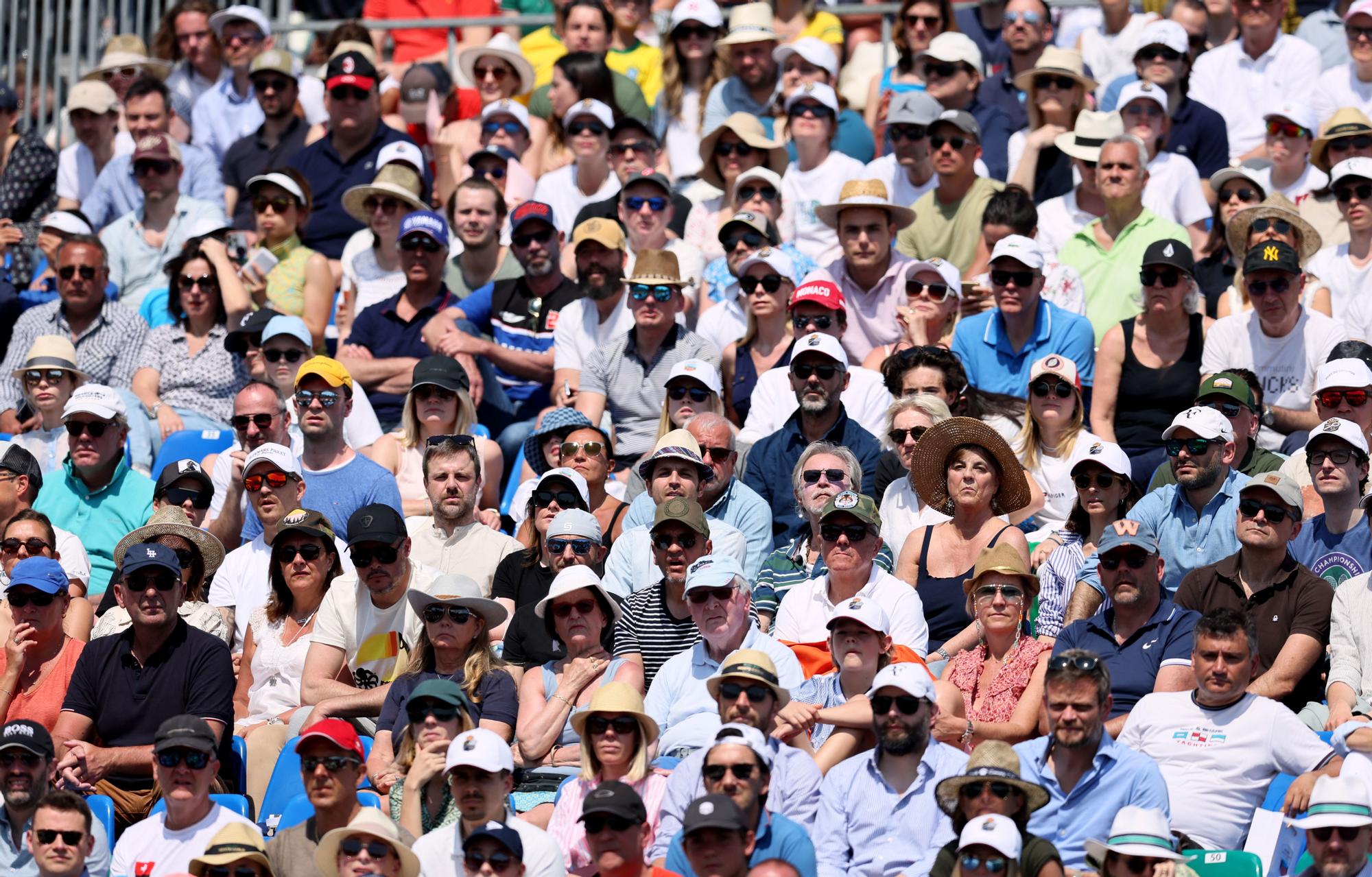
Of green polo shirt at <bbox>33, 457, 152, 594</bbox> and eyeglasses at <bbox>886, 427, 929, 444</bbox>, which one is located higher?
eyeglasses at <bbox>886, 427, 929, 444</bbox>

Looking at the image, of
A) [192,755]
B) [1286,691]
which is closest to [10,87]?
[192,755]

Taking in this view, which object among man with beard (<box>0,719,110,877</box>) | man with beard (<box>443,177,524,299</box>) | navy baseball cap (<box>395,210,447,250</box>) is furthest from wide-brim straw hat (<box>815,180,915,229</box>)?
man with beard (<box>0,719,110,877</box>)

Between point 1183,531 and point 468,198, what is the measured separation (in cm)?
514

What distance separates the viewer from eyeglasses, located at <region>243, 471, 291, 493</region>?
38.0ft

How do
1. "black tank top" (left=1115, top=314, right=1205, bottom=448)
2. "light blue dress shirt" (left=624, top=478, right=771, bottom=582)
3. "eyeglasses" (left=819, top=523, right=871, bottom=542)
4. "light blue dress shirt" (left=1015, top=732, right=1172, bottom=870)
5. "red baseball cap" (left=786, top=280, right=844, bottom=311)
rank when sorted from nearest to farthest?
"light blue dress shirt" (left=1015, top=732, right=1172, bottom=870) → "eyeglasses" (left=819, top=523, right=871, bottom=542) → "light blue dress shirt" (left=624, top=478, right=771, bottom=582) → "black tank top" (left=1115, top=314, right=1205, bottom=448) → "red baseball cap" (left=786, top=280, right=844, bottom=311)

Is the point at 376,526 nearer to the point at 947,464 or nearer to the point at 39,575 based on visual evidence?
the point at 39,575

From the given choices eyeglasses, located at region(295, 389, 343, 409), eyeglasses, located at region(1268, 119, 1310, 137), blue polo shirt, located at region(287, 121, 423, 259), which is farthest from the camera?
blue polo shirt, located at region(287, 121, 423, 259)

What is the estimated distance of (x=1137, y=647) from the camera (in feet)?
32.8

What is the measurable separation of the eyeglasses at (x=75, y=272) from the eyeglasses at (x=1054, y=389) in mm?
5918

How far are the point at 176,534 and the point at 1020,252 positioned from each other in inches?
181

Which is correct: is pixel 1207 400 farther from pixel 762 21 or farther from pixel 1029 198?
pixel 762 21

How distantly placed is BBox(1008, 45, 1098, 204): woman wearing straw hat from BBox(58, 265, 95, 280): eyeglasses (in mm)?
5672

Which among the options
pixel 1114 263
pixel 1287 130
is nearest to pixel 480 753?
pixel 1114 263

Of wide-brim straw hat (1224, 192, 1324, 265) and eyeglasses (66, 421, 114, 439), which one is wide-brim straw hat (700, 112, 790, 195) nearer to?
wide-brim straw hat (1224, 192, 1324, 265)
